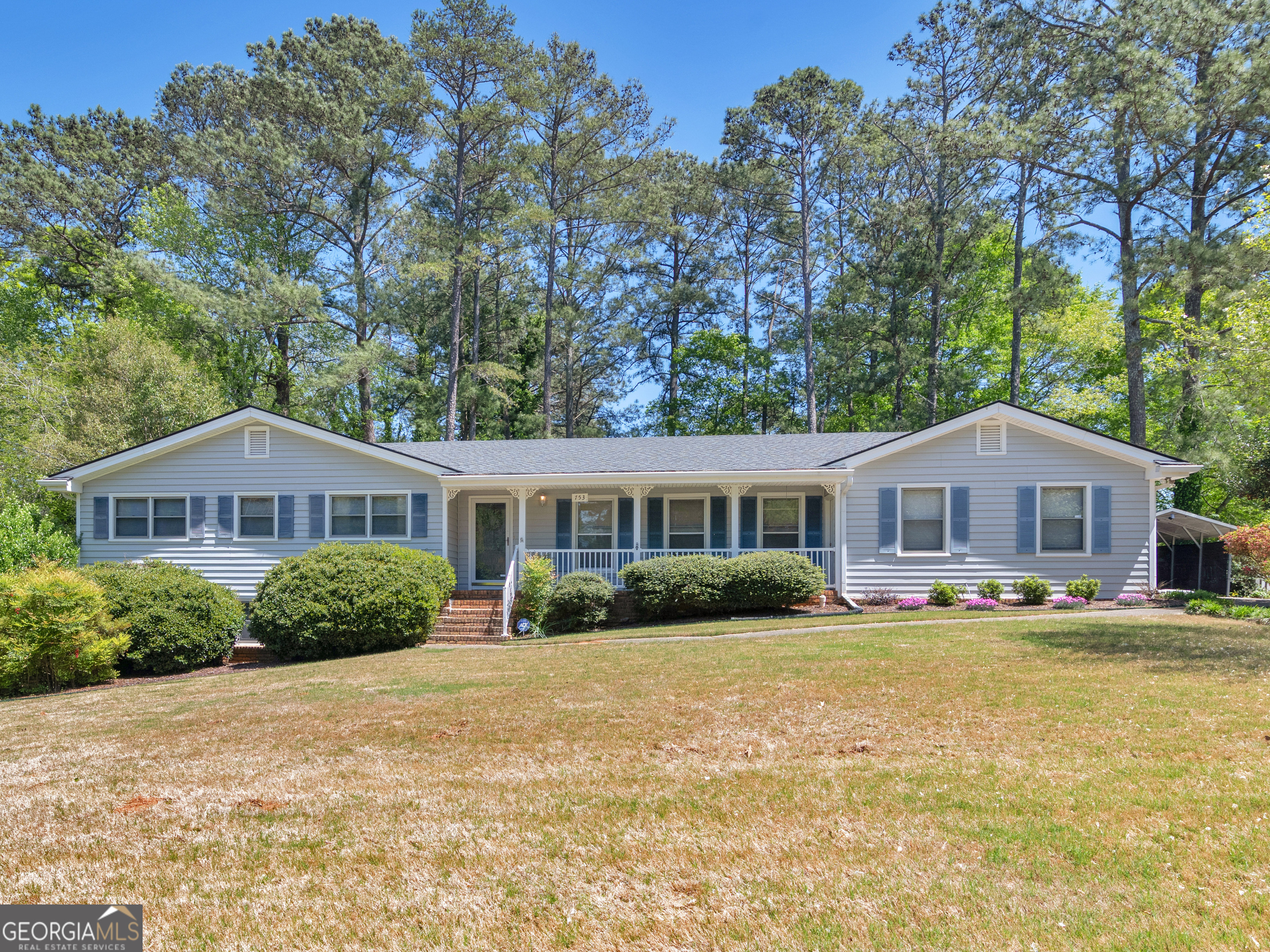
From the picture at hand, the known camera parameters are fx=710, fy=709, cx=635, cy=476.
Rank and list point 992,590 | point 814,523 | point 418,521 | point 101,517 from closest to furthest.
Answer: point 992,590 → point 418,521 → point 101,517 → point 814,523

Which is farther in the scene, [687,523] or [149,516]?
[687,523]

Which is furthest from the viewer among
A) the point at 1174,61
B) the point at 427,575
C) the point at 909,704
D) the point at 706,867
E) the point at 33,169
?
the point at 33,169

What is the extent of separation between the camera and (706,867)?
3.60 meters

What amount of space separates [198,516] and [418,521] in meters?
5.26

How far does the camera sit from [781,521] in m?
17.0

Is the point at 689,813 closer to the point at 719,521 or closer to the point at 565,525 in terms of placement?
the point at 719,521

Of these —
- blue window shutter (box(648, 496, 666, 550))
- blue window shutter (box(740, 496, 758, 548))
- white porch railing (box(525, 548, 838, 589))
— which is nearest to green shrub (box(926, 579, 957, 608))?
white porch railing (box(525, 548, 838, 589))

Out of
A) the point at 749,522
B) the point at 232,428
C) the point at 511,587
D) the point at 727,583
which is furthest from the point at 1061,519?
the point at 232,428

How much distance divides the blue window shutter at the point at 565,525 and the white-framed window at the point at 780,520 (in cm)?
455

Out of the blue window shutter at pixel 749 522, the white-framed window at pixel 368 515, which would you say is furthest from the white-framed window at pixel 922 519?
the white-framed window at pixel 368 515

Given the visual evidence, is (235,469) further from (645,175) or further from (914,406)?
(914,406)

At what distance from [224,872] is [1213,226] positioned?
89.1ft

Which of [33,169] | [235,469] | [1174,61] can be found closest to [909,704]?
[235,469]

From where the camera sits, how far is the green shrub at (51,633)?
1068cm
